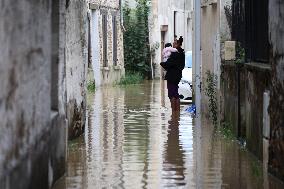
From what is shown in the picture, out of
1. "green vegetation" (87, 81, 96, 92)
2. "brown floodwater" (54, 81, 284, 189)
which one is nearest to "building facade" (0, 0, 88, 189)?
"brown floodwater" (54, 81, 284, 189)

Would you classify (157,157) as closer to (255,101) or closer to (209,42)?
(255,101)

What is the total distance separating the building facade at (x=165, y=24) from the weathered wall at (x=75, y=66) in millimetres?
25073

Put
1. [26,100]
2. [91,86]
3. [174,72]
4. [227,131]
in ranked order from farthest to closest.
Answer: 1. [91,86]
2. [174,72]
3. [227,131]
4. [26,100]

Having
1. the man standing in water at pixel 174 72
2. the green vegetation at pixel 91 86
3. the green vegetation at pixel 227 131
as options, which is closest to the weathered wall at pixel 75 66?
the green vegetation at pixel 227 131

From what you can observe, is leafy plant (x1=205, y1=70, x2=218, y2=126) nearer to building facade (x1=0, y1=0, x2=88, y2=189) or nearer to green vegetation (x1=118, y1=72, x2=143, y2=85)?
building facade (x1=0, y1=0, x2=88, y2=189)

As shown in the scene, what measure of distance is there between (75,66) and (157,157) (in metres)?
3.18

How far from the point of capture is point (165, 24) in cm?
4675

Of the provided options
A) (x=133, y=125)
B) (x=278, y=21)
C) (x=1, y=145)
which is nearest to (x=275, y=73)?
(x=278, y=21)

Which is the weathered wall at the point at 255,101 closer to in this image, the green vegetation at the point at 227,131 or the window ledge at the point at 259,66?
the window ledge at the point at 259,66

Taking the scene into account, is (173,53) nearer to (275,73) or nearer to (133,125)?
(133,125)

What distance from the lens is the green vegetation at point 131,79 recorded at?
1530 inches

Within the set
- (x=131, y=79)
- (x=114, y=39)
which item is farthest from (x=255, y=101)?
(x=131, y=79)

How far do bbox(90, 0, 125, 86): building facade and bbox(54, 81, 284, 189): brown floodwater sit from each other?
46.5 ft

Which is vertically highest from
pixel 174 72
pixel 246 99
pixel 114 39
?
pixel 114 39
